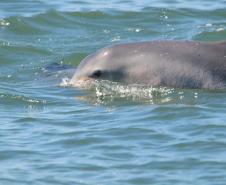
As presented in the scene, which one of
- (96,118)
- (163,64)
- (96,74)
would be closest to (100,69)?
(96,74)

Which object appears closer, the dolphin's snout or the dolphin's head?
the dolphin's head

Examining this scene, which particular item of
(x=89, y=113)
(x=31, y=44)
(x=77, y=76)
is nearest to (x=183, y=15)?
(x=31, y=44)

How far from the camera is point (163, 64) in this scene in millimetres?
12148

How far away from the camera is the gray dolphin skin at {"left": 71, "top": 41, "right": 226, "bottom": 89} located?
12.1m

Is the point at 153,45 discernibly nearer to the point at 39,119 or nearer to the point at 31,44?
the point at 39,119

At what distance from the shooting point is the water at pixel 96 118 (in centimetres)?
922

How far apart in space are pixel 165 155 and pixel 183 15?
8.45 meters

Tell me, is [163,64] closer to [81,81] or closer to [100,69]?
[100,69]

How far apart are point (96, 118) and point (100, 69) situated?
1453 millimetres

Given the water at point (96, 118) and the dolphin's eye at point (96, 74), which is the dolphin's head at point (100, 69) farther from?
the water at point (96, 118)

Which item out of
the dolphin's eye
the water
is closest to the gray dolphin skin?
the dolphin's eye

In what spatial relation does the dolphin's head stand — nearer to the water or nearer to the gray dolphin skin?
the gray dolphin skin

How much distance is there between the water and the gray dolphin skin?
140 mm

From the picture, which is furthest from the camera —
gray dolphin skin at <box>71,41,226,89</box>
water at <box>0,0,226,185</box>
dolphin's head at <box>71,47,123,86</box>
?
dolphin's head at <box>71,47,123,86</box>
